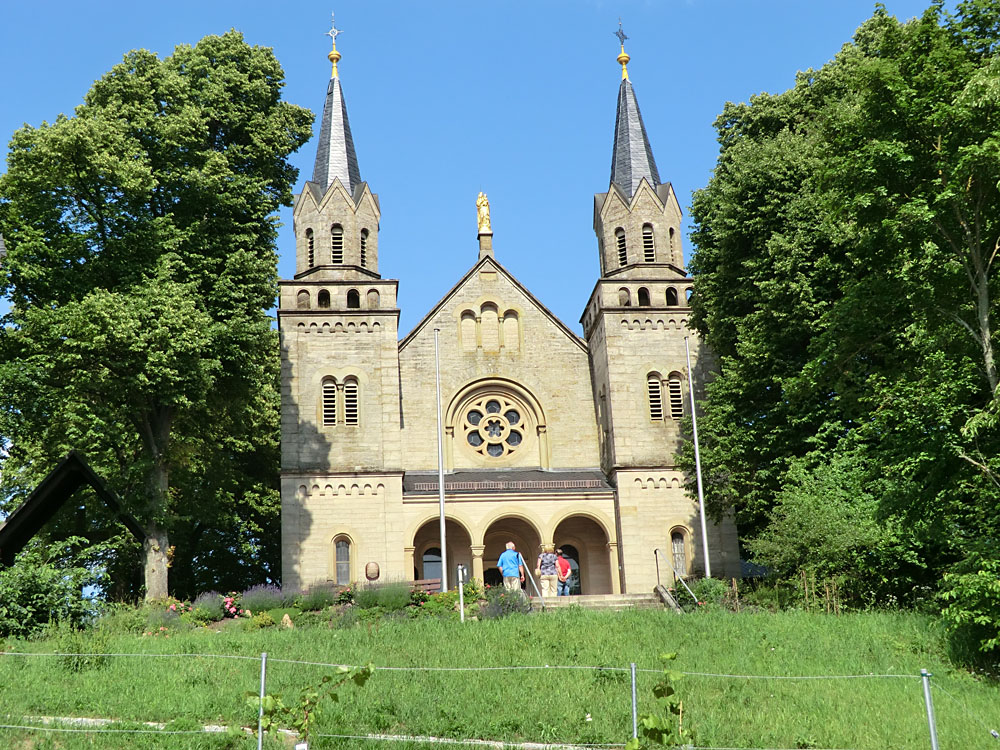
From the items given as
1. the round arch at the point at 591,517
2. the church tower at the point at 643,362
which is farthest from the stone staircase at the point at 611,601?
the round arch at the point at 591,517

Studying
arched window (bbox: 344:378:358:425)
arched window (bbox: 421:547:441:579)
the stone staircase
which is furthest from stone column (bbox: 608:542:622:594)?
arched window (bbox: 344:378:358:425)

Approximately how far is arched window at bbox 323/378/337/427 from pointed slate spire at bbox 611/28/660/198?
12.3 metres

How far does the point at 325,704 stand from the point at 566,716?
3206mm

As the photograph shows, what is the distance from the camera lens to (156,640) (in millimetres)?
19047

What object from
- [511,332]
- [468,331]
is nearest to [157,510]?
[468,331]

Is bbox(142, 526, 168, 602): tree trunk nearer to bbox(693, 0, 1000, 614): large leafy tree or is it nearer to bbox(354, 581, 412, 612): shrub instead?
bbox(354, 581, 412, 612): shrub

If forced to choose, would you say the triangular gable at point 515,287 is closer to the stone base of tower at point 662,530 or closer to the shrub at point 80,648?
the stone base of tower at point 662,530

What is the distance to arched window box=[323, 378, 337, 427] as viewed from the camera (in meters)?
34.6

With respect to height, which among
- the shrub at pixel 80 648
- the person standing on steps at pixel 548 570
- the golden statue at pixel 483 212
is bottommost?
the shrub at pixel 80 648

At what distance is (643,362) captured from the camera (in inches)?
1405

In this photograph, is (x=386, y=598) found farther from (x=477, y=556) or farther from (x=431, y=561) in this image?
(x=431, y=561)

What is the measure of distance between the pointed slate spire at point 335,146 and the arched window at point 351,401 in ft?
23.4

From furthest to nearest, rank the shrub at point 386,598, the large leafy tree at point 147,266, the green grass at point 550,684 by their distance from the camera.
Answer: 1. the shrub at point 386,598
2. the large leafy tree at point 147,266
3. the green grass at point 550,684

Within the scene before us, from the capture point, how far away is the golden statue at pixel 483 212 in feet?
136
